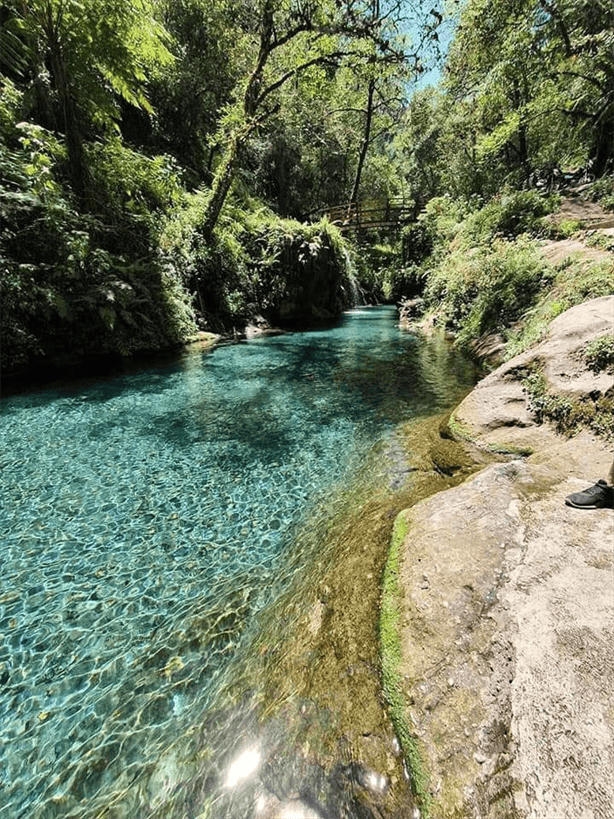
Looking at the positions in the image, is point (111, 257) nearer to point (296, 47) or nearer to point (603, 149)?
point (296, 47)

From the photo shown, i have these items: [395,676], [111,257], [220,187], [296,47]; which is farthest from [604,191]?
[395,676]

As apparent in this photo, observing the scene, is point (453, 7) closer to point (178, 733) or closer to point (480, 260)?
A: point (480, 260)

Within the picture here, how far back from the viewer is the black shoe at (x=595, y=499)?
2.84 meters

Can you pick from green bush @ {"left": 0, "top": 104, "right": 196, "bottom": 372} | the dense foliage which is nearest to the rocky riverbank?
the dense foliage

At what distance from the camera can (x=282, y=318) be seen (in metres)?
18.1

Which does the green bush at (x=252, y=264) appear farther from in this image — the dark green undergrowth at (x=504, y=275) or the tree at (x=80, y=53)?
the dark green undergrowth at (x=504, y=275)

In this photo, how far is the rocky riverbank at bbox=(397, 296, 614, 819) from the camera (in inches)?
55.9

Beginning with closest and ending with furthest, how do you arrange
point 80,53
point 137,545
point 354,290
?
point 137,545 → point 80,53 → point 354,290

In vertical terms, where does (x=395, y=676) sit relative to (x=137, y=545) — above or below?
above

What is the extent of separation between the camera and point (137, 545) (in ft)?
11.4

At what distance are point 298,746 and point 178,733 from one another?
71 cm

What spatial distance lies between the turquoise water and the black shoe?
7.74 ft

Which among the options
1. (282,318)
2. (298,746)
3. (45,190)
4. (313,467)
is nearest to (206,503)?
(313,467)

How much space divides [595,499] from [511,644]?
5.33ft
